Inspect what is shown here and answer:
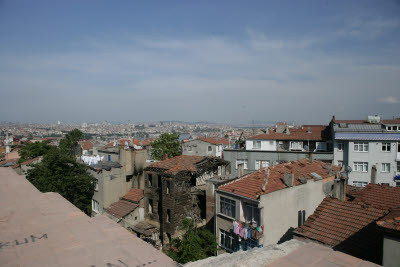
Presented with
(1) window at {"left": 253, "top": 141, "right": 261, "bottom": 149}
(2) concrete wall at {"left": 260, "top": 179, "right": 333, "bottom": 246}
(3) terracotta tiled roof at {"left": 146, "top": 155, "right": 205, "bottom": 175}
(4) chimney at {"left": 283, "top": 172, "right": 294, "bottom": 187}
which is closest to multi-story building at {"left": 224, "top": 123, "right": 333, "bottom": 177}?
(1) window at {"left": 253, "top": 141, "right": 261, "bottom": 149}

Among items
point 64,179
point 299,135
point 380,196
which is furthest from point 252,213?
point 299,135

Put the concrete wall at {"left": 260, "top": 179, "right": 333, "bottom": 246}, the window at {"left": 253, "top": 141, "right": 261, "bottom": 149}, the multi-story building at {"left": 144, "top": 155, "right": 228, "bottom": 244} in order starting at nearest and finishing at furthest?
the concrete wall at {"left": 260, "top": 179, "right": 333, "bottom": 246} < the multi-story building at {"left": 144, "top": 155, "right": 228, "bottom": 244} < the window at {"left": 253, "top": 141, "right": 261, "bottom": 149}

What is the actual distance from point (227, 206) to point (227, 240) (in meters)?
2.10

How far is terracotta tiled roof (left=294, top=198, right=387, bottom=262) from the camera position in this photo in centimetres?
953

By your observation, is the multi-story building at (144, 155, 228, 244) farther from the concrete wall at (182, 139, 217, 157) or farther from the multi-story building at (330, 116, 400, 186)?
the concrete wall at (182, 139, 217, 157)

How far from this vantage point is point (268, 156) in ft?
107

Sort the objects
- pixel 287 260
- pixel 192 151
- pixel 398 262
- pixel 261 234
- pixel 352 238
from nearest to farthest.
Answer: pixel 287 260, pixel 398 262, pixel 352 238, pixel 261 234, pixel 192 151

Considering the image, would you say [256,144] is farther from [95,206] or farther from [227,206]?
[227,206]

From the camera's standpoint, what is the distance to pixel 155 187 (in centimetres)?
2409

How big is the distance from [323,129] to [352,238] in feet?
101

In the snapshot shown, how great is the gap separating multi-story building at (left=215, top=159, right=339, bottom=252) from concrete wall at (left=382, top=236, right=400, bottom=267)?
755cm

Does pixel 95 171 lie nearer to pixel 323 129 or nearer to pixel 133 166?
pixel 133 166

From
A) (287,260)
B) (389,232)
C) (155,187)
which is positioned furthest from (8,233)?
(155,187)

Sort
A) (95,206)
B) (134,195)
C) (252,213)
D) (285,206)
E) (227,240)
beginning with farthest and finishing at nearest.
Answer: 1. (95,206)
2. (134,195)
3. (227,240)
4. (285,206)
5. (252,213)
